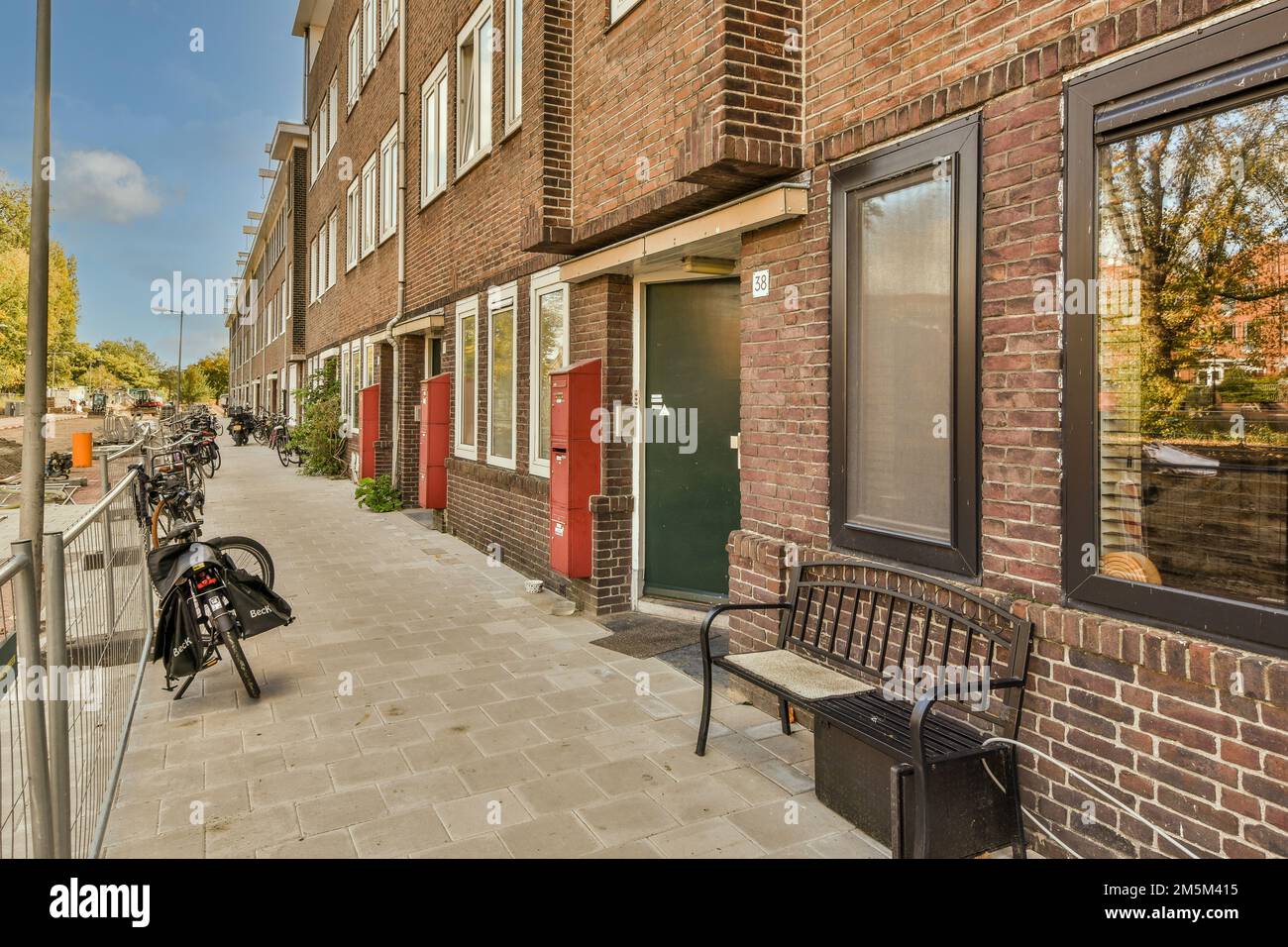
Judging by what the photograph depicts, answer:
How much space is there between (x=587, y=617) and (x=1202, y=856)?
16.1 feet

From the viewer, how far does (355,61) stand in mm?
18328

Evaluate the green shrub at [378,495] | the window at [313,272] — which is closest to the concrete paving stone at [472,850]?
→ the green shrub at [378,495]

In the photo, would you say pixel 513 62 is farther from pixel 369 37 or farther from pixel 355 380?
pixel 355 380

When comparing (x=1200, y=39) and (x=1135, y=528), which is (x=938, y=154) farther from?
(x=1135, y=528)

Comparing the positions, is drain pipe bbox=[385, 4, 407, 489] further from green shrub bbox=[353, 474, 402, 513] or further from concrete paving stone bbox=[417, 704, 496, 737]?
concrete paving stone bbox=[417, 704, 496, 737]

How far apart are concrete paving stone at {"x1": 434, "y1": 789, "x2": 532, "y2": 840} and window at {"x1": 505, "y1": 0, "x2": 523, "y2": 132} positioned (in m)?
6.97

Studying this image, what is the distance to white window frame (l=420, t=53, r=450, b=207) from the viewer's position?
37.7ft

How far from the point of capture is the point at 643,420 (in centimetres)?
712

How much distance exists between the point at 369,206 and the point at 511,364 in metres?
8.99

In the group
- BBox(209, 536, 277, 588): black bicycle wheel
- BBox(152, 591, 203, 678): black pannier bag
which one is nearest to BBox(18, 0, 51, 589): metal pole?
BBox(209, 536, 277, 588): black bicycle wheel

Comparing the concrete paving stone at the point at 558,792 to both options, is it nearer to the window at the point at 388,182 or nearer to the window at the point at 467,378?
the window at the point at 467,378

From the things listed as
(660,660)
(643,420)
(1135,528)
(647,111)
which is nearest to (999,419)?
(1135,528)

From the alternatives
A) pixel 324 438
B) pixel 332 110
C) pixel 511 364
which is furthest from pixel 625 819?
pixel 332 110

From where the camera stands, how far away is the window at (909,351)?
3633 millimetres
